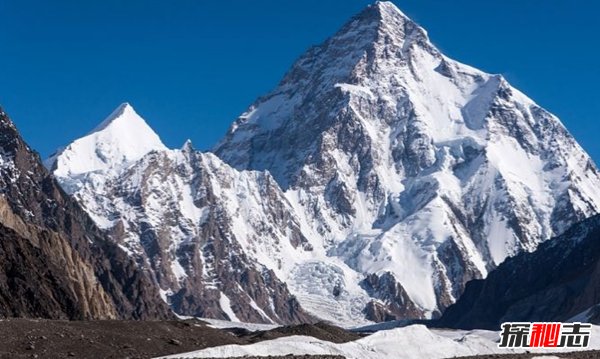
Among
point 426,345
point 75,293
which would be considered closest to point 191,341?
point 426,345

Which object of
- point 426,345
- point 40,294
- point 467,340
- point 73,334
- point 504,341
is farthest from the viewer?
point 40,294

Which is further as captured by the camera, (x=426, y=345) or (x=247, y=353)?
(x=426, y=345)

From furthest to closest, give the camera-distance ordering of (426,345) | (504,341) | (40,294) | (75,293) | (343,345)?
(75,293) → (40,294) → (426,345) → (343,345) → (504,341)

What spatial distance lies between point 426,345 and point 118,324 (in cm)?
2571

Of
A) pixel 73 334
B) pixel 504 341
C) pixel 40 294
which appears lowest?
pixel 504 341

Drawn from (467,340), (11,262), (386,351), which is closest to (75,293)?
(11,262)

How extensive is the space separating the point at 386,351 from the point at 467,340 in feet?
66.3

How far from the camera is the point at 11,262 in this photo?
156 meters

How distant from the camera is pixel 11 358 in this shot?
226 ft

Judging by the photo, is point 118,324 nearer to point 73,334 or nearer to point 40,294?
point 73,334

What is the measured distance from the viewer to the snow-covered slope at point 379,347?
7953 cm

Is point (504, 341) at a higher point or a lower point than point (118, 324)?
lower

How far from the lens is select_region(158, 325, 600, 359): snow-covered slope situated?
7953 cm

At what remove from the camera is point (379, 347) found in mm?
96125
